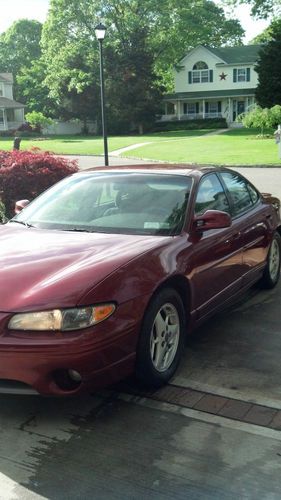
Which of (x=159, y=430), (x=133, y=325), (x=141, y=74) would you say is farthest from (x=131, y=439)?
(x=141, y=74)

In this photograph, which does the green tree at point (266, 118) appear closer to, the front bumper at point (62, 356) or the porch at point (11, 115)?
the porch at point (11, 115)

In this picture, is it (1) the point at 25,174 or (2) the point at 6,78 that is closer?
(1) the point at 25,174

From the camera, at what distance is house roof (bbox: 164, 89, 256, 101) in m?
55.8

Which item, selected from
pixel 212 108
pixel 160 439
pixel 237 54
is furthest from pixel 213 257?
pixel 237 54

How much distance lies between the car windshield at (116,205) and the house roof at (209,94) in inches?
2120

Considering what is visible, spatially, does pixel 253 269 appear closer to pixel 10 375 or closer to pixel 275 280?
pixel 275 280

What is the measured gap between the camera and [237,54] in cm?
5778

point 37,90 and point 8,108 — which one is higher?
point 37,90

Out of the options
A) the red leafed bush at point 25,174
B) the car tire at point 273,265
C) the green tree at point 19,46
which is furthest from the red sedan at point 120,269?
the green tree at point 19,46

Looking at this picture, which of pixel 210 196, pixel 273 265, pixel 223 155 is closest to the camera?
pixel 210 196

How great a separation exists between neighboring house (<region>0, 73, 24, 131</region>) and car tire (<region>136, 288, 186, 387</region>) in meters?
58.6

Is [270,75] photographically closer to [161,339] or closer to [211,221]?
[211,221]

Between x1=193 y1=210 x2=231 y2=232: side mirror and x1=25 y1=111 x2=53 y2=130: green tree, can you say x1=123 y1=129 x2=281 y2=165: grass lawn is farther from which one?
x1=25 y1=111 x2=53 y2=130: green tree

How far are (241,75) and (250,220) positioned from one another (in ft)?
182
